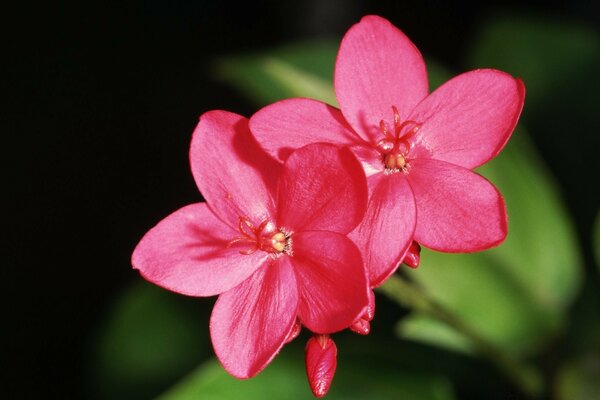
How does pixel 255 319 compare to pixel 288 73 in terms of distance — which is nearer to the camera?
pixel 255 319

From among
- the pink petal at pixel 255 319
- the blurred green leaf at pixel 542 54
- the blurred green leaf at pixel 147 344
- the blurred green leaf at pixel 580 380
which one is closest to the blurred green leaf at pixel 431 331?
the blurred green leaf at pixel 580 380

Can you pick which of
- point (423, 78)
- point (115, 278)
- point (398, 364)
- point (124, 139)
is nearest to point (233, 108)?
point (124, 139)

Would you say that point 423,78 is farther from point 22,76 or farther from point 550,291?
point 22,76

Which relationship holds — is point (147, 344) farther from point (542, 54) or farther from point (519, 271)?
point (542, 54)

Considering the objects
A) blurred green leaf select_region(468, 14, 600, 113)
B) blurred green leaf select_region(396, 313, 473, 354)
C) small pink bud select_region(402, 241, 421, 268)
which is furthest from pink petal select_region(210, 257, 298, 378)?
blurred green leaf select_region(468, 14, 600, 113)

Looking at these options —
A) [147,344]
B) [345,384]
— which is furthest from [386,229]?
[147,344]

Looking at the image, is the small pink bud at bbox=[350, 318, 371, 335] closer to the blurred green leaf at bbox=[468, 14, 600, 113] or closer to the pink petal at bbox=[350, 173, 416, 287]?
the pink petal at bbox=[350, 173, 416, 287]
